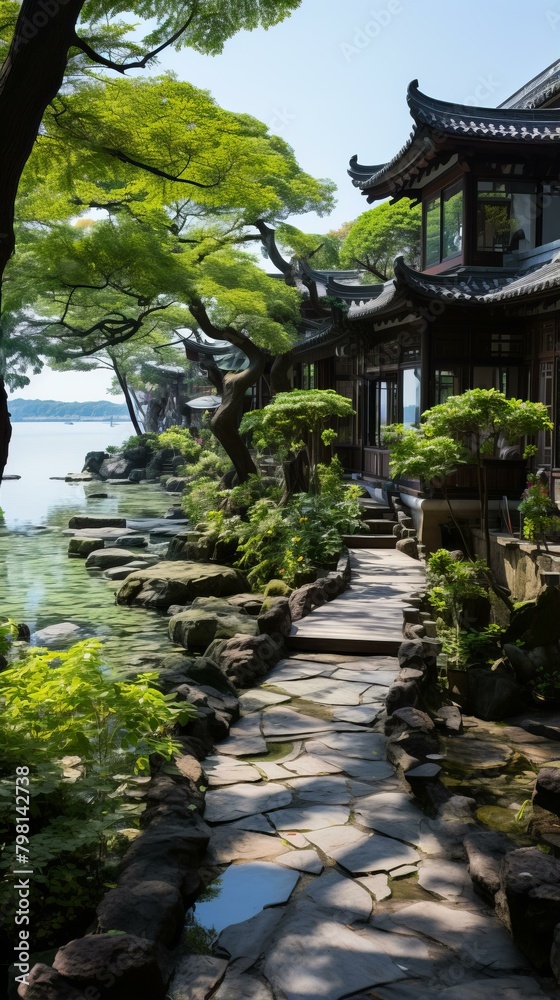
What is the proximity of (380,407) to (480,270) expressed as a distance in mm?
4858

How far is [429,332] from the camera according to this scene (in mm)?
16172

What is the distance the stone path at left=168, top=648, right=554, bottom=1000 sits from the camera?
3.56 metres

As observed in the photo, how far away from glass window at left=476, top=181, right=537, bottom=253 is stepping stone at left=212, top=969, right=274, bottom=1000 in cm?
1546

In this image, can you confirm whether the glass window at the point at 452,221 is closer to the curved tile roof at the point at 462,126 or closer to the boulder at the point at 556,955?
the curved tile roof at the point at 462,126

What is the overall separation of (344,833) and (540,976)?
156 cm

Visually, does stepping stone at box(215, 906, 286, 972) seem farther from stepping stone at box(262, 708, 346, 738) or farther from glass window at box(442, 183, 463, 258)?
glass window at box(442, 183, 463, 258)

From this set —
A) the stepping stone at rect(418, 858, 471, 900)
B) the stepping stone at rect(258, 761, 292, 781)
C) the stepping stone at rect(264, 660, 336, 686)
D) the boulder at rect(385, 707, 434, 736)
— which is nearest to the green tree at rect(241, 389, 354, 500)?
the stepping stone at rect(264, 660, 336, 686)

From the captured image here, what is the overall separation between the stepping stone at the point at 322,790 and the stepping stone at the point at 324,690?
5.81 ft

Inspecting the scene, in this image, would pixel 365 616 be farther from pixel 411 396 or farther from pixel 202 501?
pixel 202 501

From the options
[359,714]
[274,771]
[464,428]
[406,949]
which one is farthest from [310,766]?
[464,428]

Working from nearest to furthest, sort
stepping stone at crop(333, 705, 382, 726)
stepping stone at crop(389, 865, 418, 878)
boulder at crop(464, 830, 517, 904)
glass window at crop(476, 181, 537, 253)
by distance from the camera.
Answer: boulder at crop(464, 830, 517, 904)
stepping stone at crop(389, 865, 418, 878)
stepping stone at crop(333, 705, 382, 726)
glass window at crop(476, 181, 537, 253)

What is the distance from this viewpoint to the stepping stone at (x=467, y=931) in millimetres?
3709

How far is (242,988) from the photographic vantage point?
11.6ft

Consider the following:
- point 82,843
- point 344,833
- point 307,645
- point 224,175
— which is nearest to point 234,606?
point 307,645
